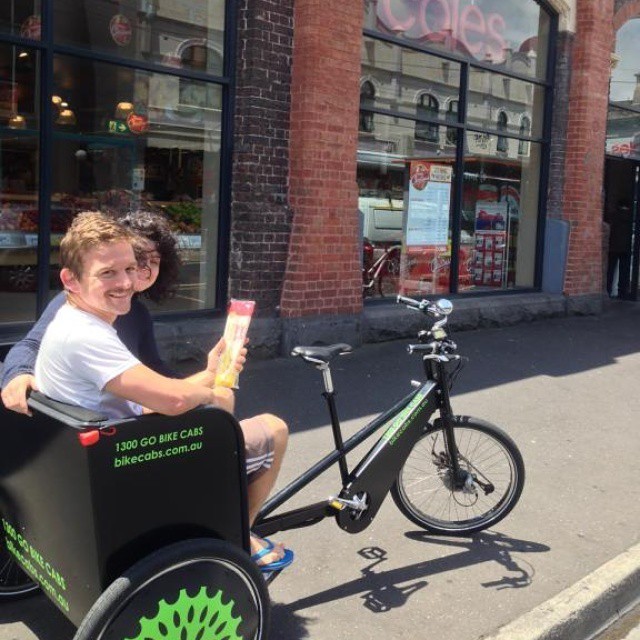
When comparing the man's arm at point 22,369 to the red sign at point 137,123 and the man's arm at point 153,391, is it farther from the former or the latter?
the red sign at point 137,123

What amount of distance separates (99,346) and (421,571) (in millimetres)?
2007

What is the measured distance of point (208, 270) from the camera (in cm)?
759

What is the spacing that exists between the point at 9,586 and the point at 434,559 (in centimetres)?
187

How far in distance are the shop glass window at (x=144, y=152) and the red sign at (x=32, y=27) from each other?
0.79 feet

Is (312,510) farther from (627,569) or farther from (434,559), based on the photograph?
(627,569)

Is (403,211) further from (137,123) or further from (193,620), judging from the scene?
(193,620)

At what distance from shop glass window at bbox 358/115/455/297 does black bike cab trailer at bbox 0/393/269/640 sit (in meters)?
6.20

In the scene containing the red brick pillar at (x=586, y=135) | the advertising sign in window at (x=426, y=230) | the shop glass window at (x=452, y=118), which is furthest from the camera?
the red brick pillar at (x=586, y=135)

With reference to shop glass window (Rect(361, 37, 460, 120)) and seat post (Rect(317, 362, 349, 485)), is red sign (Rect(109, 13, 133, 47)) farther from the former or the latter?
seat post (Rect(317, 362, 349, 485))

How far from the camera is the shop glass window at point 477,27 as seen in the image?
8.75 meters

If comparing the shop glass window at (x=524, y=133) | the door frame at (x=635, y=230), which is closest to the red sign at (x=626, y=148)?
the door frame at (x=635, y=230)

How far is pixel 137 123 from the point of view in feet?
23.7

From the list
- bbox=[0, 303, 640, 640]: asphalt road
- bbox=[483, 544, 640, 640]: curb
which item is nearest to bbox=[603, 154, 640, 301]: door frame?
bbox=[0, 303, 640, 640]: asphalt road

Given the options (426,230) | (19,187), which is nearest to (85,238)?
(19,187)
